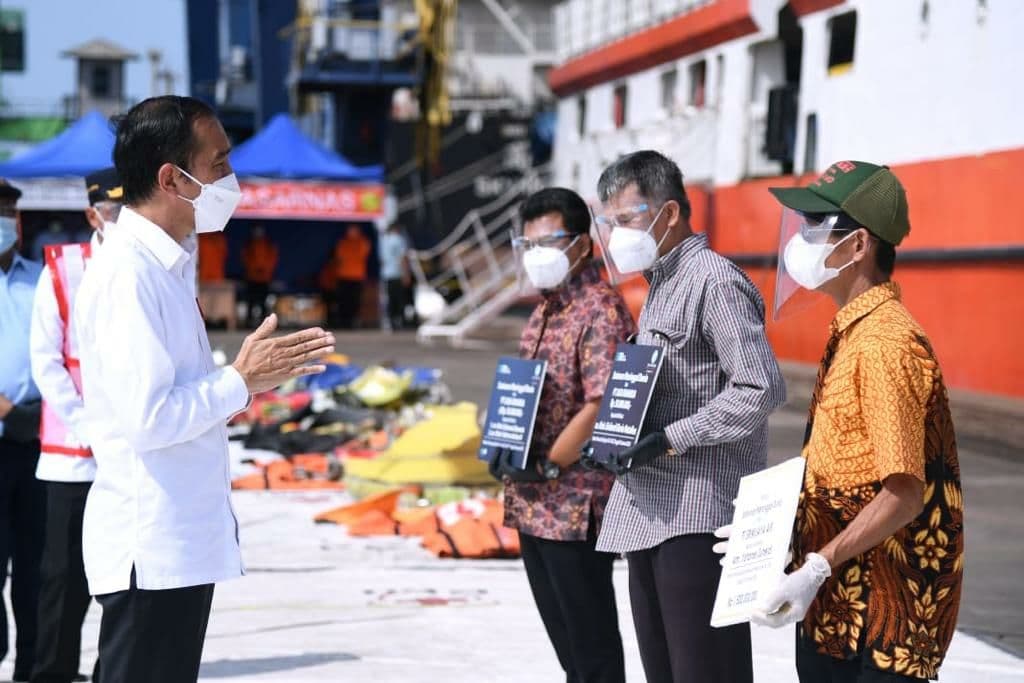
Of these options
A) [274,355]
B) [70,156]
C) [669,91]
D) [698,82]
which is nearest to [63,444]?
[274,355]

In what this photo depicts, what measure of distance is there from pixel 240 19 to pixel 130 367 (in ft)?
172

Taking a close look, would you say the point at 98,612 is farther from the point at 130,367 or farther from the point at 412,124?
the point at 412,124

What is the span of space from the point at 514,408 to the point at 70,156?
808 inches

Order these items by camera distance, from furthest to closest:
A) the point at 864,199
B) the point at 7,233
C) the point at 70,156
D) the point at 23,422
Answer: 1. the point at 70,156
2. the point at 7,233
3. the point at 23,422
4. the point at 864,199

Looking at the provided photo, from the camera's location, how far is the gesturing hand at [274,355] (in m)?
3.55

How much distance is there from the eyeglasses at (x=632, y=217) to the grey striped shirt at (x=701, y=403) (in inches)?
6.9

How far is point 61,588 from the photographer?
564 centimetres

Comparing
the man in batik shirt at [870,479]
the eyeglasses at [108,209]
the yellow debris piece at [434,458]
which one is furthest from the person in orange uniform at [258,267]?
the man in batik shirt at [870,479]

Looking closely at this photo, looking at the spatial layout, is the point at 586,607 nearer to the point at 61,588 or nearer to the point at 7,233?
the point at 61,588

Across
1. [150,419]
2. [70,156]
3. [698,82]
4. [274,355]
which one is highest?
[698,82]

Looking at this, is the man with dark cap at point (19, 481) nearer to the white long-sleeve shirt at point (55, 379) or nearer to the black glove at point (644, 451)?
the white long-sleeve shirt at point (55, 379)

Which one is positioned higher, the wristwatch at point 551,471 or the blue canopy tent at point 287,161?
the wristwatch at point 551,471

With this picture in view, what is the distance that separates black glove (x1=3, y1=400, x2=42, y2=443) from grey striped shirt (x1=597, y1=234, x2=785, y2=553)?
253 cm

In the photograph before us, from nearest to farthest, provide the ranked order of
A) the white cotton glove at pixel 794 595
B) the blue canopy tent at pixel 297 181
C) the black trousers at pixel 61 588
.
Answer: the white cotton glove at pixel 794 595, the black trousers at pixel 61 588, the blue canopy tent at pixel 297 181
